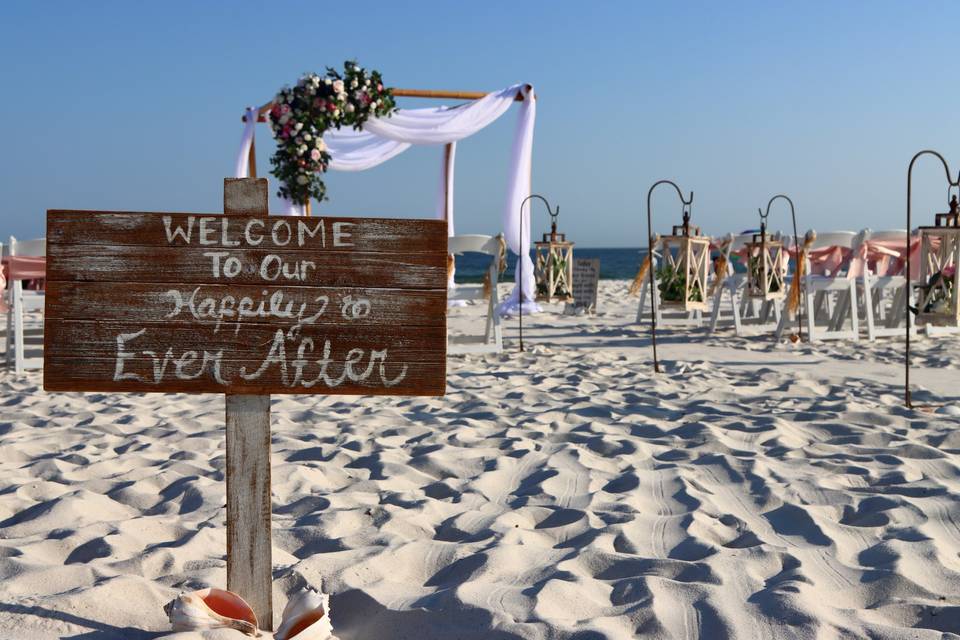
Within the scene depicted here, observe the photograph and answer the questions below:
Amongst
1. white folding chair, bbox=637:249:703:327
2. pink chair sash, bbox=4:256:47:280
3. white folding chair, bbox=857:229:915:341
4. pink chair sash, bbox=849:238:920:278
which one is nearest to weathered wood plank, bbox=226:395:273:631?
pink chair sash, bbox=4:256:47:280

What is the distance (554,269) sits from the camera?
301 inches

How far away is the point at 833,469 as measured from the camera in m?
2.82

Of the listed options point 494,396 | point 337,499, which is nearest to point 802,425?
point 494,396

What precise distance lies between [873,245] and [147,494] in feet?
22.7

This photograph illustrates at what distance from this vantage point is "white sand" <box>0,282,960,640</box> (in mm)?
1769

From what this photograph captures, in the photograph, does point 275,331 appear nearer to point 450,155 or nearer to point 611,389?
point 611,389

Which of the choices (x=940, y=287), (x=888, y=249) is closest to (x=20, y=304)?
(x=940, y=287)

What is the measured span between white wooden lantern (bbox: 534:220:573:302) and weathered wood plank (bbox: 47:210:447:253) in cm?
586

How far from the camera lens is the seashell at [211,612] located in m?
1.62

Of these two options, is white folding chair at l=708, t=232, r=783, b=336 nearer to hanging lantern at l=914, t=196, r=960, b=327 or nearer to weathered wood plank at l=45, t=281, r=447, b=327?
hanging lantern at l=914, t=196, r=960, b=327

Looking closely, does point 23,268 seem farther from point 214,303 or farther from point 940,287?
point 940,287

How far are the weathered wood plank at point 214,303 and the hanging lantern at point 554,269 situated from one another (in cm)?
585

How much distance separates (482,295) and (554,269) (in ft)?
3.26

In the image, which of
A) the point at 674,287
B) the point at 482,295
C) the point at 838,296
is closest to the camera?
the point at 482,295
